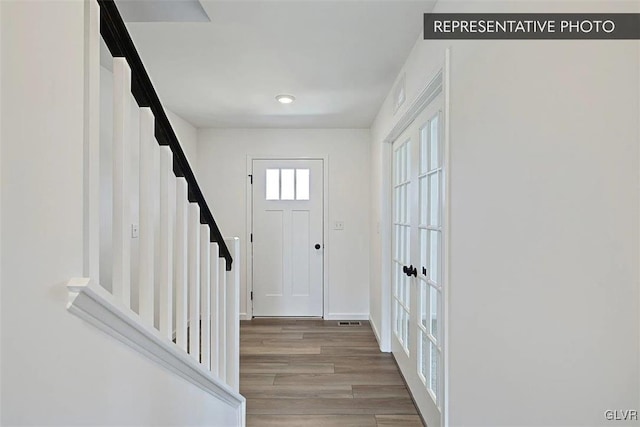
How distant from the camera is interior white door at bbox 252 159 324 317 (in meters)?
4.30

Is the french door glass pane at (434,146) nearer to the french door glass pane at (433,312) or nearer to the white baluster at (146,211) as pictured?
the french door glass pane at (433,312)

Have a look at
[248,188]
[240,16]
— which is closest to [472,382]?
[240,16]

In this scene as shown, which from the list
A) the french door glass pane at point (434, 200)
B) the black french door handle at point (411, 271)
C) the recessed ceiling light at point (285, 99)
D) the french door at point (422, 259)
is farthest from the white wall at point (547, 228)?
the recessed ceiling light at point (285, 99)

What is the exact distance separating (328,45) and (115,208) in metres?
1.65

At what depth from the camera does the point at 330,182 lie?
14.0ft

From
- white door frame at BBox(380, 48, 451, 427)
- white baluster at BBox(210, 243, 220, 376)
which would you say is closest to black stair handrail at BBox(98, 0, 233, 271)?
white baluster at BBox(210, 243, 220, 376)

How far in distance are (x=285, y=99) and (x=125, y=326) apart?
260 centimetres

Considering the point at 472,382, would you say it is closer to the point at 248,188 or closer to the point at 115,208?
the point at 115,208

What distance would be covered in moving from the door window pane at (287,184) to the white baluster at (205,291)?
2.75 m

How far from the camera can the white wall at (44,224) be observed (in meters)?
0.57

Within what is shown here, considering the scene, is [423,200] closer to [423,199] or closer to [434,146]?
[423,199]

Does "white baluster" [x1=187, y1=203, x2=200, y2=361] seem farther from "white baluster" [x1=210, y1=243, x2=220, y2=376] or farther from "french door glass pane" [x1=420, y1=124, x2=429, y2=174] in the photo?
"french door glass pane" [x1=420, y1=124, x2=429, y2=174]

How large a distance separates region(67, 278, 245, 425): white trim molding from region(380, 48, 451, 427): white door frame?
1.03 meters

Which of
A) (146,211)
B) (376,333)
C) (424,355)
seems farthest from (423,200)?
(376,333)
